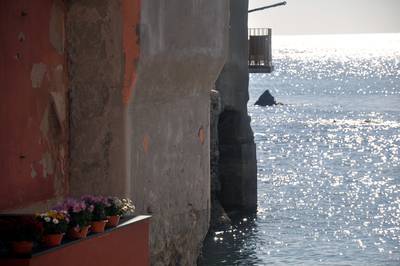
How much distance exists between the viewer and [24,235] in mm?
10234

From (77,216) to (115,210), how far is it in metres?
0.65

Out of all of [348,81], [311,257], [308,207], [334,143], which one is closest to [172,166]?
[311,257]

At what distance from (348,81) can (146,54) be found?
133930 mm

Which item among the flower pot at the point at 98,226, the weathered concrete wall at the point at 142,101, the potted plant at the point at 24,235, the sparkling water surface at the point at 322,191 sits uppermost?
the weathered concrete wall at the point at 142,101

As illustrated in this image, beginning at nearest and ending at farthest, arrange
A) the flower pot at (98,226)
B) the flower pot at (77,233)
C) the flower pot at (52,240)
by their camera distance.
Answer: the flower pot at (52,240) < the flower pot at (77,233) < the flower pot at (98,226)

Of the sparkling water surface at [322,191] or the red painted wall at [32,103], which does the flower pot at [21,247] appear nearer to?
the red painted wall at [32,103]

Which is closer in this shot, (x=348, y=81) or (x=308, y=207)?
(x=308, y=207)

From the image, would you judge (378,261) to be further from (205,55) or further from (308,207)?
(205,55)

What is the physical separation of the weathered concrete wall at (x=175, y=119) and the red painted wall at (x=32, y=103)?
77 cm

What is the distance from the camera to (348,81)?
146 m

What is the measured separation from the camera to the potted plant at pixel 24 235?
10148 millimetres

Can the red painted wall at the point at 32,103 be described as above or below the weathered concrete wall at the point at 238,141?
above

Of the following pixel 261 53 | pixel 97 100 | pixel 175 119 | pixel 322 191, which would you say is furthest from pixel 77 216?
pixel 322 191

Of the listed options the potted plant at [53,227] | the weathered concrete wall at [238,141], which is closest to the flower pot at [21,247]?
the potted plant at [53,227]
